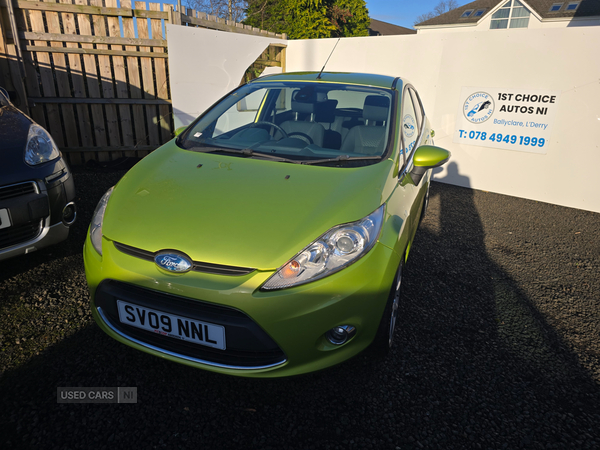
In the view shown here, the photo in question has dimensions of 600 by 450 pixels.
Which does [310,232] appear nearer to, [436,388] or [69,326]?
[436,388]

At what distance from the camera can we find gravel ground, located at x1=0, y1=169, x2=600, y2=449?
1712mm

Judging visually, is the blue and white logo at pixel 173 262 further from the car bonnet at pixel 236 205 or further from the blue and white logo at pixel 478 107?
the blue and white logo at pixel 478 107

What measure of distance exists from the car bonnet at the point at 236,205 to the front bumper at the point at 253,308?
114 millimetres

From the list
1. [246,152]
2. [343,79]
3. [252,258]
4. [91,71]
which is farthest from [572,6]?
[252,258]

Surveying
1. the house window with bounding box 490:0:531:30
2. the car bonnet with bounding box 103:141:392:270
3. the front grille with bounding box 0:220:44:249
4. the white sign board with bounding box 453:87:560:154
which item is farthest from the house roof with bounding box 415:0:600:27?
the front grille with bounding box 0:220:44:249

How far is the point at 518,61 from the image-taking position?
5.18 metres

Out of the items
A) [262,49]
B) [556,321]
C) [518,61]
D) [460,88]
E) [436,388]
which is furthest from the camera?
[262,49]

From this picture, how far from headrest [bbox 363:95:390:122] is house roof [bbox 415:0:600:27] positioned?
33304 mm

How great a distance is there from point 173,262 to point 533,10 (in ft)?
120

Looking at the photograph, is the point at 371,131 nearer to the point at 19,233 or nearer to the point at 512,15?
the point at 19,233

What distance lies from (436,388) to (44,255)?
304 cm

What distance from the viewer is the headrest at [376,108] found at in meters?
2.69

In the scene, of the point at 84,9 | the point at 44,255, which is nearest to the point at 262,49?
the point at 84,9

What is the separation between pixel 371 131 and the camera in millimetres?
2580
